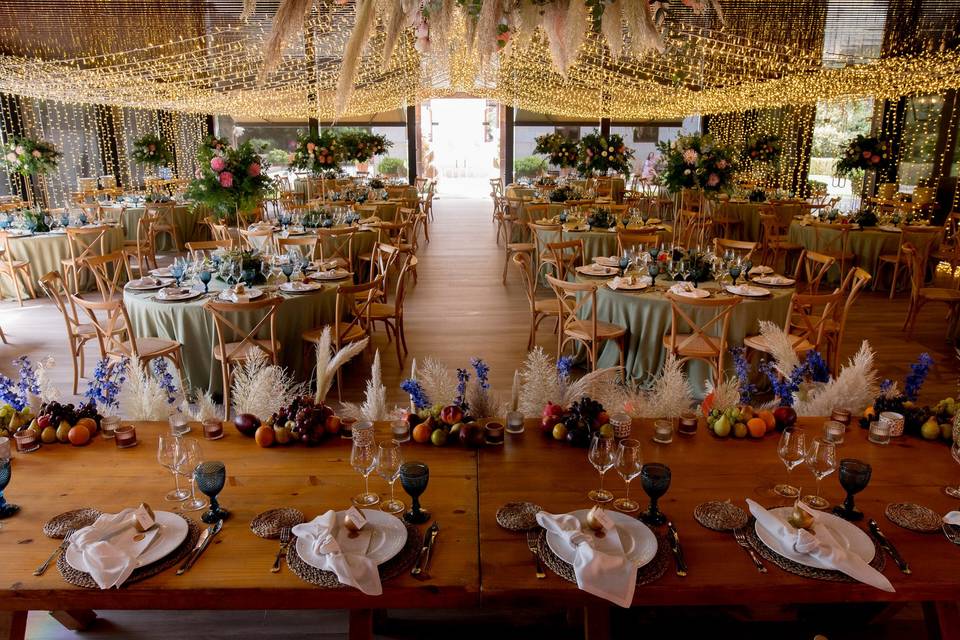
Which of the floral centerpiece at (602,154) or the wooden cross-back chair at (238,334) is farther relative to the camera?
the floral centerpiece at (602,154)

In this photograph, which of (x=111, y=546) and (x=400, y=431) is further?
(x=400, y=431)

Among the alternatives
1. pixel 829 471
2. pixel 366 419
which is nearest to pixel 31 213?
pixel 366 419

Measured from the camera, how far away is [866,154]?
9680 millimetres

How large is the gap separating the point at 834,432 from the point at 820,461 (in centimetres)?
43

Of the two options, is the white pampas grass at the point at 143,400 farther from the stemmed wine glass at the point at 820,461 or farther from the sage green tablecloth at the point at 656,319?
the sage green tablecloth at the point at 656,319

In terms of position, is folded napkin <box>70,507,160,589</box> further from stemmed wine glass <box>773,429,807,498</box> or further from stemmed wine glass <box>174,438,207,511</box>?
stemmed wine glass <box>773,429,807,498</box>

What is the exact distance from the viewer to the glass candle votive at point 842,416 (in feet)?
8.06

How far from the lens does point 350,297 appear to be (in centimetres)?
537

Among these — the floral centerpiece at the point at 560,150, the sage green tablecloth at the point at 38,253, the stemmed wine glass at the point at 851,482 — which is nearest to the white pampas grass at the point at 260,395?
the stemmed wine glass at the point at 851,482

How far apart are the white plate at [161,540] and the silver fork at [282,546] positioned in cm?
26

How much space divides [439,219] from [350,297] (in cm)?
1006

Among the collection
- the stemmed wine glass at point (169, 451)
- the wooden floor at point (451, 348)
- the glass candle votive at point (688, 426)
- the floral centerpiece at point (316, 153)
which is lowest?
the wooden floor at point (451, 348)

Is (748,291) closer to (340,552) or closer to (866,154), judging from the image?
(340,552)

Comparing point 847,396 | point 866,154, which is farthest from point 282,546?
point 866,154
